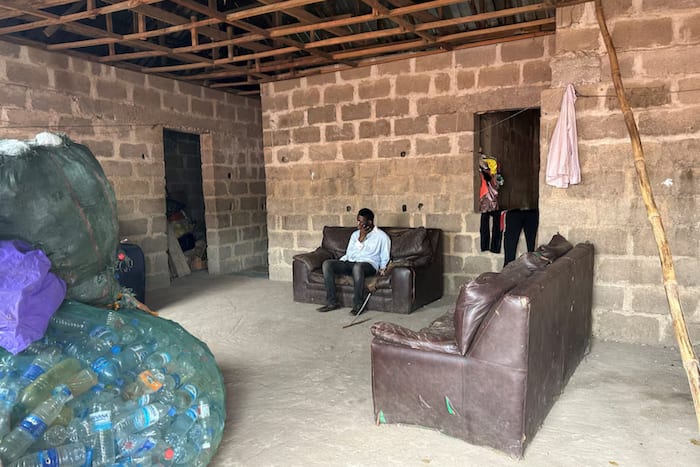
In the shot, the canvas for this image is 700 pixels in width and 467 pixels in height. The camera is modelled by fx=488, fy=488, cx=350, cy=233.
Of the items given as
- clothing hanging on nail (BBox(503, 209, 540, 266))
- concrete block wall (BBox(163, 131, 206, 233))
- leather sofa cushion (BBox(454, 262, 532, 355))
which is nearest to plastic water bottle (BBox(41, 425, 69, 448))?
leather sofa cushion (BBox(454, 262, 532, 355))

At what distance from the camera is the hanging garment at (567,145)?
388 cm

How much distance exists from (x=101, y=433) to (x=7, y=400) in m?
0.34

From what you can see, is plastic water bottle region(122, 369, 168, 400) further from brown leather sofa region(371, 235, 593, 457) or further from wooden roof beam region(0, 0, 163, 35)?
wooden roof beam region(0, 0, 163, 35)

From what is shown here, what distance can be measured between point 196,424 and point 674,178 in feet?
12.1

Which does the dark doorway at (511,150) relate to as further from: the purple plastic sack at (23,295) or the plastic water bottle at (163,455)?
the purple plastic sack at (23,295)

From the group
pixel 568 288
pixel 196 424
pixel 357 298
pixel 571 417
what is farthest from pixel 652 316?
pixel 196 424

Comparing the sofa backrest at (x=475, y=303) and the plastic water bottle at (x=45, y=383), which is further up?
the sofa backrest at (x=475, y=303)

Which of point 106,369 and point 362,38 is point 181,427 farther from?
point 362,38

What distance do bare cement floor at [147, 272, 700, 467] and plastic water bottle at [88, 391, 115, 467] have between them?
1.87ft

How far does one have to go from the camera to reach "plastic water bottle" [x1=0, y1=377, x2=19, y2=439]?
5.28ft

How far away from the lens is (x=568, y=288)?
2.84 meters

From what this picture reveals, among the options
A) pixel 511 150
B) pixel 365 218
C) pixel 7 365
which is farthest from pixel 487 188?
pixel 7 365

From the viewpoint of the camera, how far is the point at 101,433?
184 cm

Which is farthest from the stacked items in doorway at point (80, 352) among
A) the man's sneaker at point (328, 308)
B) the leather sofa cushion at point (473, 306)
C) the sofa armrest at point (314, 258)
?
the sofa armrest at point (314, 258)
